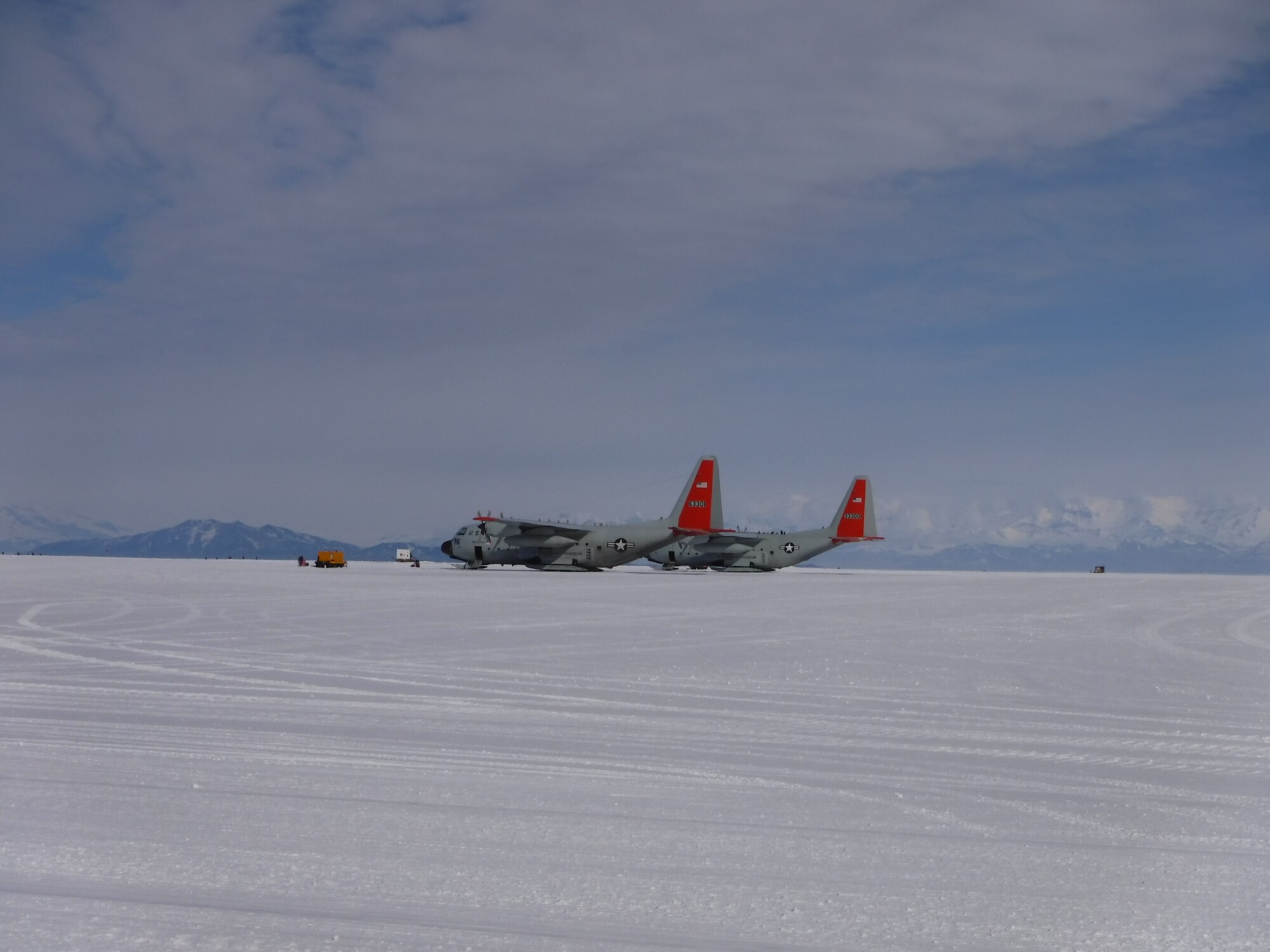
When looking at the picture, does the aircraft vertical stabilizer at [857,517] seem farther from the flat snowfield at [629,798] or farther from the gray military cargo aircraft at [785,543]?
the flat snowfield at [629,798]

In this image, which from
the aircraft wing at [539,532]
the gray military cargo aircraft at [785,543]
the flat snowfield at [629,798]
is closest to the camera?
the flat snowfield at [629,798]

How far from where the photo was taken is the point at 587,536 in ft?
194

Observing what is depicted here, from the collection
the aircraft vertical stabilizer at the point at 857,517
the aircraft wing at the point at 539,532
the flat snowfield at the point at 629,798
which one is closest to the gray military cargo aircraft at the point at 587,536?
the aircraft wing at the point at 539,532

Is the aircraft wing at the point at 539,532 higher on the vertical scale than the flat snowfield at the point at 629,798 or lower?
higher

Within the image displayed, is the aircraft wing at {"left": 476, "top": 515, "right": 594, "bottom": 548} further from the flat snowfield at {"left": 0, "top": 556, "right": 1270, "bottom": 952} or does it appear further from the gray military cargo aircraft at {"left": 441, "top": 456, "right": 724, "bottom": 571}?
the flat snowfield at {"left": 0, "top": 556, "right": 1270, "bottom": 952}

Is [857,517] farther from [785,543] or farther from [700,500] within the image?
[700,500]

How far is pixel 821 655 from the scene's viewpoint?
56.1 feet

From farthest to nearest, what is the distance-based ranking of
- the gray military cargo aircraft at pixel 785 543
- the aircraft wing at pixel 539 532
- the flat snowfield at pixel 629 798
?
1. the gray military cargo aircraft at pixel 785 543
2. the aircraft wing at pixel 539 532
3. the flat snowfield at pixel 629 798

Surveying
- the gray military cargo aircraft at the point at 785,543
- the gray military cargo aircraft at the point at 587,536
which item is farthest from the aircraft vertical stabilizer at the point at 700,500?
the gray military cargo aircraft at the point at 785,543

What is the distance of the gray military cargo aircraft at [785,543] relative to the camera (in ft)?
Result: 226

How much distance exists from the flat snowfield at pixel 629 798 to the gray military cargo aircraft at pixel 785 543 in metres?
51.2

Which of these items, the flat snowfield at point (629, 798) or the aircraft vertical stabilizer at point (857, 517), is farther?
the aircraft vertical stabilizer at point (857, 517)

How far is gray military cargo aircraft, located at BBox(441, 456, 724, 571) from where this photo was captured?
59.0m

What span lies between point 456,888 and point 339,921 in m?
0.66
